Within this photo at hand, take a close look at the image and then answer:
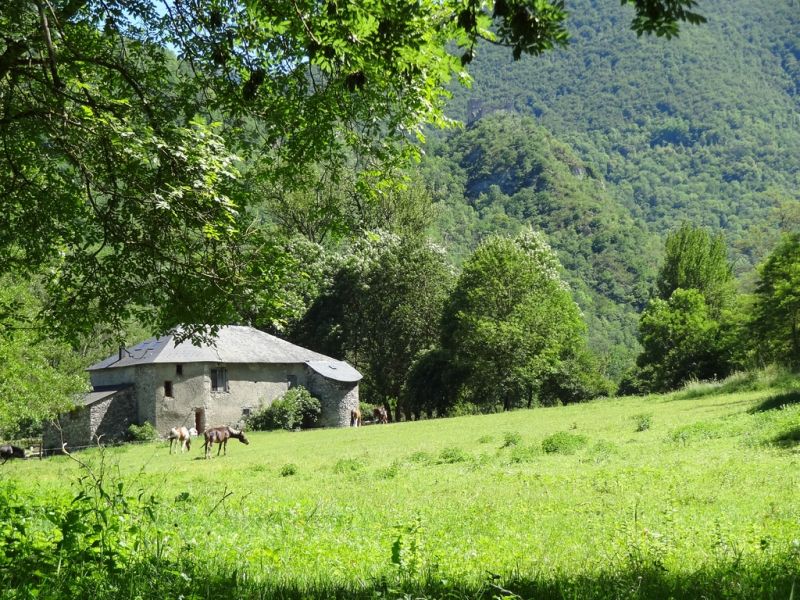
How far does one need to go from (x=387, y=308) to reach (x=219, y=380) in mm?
13325

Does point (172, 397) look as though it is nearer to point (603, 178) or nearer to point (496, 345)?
point (496, 345)

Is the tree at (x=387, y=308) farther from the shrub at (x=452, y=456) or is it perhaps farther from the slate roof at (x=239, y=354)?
the shrub at (x=452, y=456)

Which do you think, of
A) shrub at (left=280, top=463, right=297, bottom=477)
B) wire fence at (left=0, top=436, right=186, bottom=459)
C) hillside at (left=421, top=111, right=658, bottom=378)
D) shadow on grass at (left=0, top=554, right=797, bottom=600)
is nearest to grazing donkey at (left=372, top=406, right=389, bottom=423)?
wire fence at (left=0, top=436, right=186, bottom=459)

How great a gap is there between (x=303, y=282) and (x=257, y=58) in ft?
11.7

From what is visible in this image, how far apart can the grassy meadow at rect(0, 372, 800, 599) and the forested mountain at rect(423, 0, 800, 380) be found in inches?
2912

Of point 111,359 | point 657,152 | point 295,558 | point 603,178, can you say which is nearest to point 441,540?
point 295,558

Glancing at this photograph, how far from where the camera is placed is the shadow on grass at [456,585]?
5.00 metres

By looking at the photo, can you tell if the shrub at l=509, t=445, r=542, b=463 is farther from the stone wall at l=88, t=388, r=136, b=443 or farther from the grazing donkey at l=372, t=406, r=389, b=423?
the grazing donkey at l=372, t=406, r=389, b=423

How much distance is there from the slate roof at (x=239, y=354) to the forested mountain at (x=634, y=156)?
37.6 metres

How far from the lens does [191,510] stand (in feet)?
32.5

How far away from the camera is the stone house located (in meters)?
48.6

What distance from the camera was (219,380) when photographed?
51125 millimetres

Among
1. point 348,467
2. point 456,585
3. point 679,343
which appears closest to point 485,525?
point 456,585

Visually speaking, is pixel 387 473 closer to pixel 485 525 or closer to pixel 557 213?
pixel 485 525
